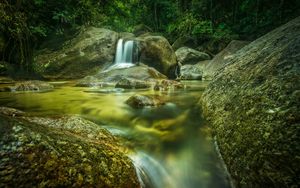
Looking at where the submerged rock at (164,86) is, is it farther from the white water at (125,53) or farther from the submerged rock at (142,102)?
the white water at (125,53)

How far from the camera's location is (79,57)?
1176 cm

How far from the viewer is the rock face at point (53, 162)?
1.40 meters

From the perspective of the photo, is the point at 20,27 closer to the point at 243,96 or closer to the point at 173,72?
the point at 173,72

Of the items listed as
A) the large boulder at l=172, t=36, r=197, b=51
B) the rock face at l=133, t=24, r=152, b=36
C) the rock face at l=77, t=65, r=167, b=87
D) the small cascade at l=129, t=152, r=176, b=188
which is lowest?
the small cascade at l=129, t=152, r=176, b=188

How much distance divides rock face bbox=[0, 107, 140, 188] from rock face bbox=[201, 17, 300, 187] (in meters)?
0.96

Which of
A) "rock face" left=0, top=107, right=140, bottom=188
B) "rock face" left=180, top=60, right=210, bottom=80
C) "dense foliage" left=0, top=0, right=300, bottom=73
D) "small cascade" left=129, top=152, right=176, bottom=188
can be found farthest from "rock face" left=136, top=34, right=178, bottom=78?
"rock face" left=0, top=107, right=140, bottom=188

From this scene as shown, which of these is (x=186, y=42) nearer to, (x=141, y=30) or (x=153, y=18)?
(x=141, y=30)

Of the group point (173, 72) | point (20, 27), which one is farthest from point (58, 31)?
point (173, 72)

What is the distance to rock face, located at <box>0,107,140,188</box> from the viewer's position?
1396 millimetres

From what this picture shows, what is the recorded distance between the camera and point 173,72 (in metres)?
12.5

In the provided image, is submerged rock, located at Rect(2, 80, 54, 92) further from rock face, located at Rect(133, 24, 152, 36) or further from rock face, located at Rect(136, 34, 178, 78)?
rock face, located at Rect(133, 24, 152, 36)

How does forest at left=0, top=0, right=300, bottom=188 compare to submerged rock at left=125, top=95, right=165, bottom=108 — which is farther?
submerged rock at left=125, top=95, right=165, bottom=108

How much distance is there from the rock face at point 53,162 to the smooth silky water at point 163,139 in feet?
1.35

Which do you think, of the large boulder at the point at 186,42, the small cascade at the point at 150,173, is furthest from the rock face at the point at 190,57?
the small cascade at the point at 150,173
